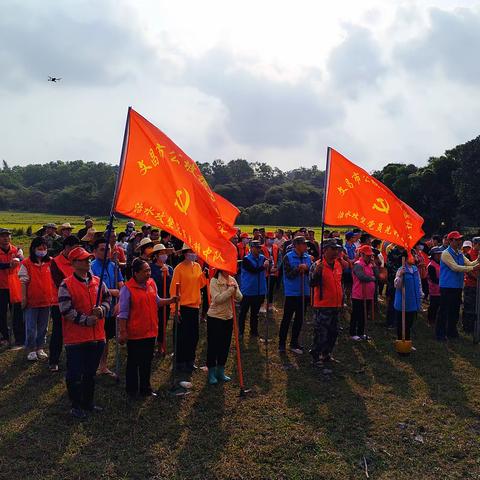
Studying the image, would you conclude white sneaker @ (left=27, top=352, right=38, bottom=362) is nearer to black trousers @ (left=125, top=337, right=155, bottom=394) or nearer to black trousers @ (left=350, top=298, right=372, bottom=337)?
black trousers @ (left=125, top=337, right=155, bottom=394)

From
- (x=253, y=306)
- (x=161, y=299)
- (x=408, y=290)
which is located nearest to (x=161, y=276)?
(x=161, y=299)

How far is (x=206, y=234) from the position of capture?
20.9 feet

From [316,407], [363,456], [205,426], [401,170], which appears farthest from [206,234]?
[401,170]

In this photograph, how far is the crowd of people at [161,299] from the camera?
6.16 m

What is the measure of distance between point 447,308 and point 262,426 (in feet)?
19.3

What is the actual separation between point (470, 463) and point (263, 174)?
99.3 metres

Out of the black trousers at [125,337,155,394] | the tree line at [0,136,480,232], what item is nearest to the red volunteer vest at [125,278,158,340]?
the black trousers at [125,337,155,394]

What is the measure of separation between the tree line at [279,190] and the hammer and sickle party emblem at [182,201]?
2935 cm

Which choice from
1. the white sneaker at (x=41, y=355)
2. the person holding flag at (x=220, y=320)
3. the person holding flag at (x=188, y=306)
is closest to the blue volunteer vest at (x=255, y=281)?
the person holding flag at (x=188, y=306)

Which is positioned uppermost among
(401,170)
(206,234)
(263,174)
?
(263,174)

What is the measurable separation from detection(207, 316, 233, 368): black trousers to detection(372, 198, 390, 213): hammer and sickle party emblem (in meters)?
3.44

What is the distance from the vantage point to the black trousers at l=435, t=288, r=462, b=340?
1004 cm

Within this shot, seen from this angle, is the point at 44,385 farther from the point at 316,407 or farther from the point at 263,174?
the point at 263,174

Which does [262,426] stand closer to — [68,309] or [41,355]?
[68,309]
